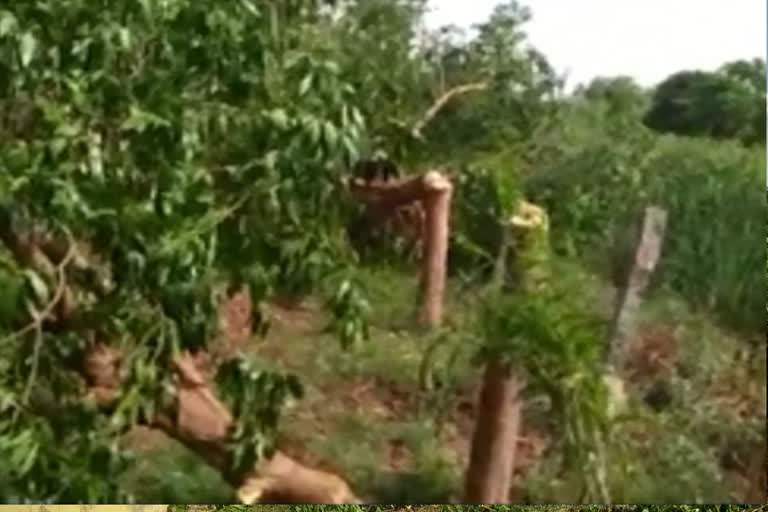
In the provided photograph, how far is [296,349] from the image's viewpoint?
119cm

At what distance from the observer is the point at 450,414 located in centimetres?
118

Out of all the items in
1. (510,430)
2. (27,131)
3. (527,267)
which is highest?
(27,131)

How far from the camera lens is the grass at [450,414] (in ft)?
3.80

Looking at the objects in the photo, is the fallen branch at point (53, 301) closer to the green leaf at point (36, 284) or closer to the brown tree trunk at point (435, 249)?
the green leaf at point (36, 284)

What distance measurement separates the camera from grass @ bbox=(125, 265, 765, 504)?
1159mm

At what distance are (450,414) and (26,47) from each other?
47 cm

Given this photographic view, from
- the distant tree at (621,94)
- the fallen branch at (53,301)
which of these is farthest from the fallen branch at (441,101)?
the fallen branch at (53,301)

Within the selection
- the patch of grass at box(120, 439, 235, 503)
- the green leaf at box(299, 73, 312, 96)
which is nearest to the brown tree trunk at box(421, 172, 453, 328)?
the green leaf at box(299, 73, 312, 96)

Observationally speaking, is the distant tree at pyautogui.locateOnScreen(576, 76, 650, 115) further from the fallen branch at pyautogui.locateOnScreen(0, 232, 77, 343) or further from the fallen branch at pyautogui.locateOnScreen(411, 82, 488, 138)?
the fallen branch at pyautogui.locateOnScreen(0, 232, 77, 343)

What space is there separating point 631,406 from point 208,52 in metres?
0.47

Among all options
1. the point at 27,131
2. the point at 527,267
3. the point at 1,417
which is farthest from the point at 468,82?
the point at 1,417

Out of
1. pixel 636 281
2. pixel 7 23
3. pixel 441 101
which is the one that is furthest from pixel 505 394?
pixel 7 23

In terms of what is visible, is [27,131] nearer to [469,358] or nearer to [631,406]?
[469,358]

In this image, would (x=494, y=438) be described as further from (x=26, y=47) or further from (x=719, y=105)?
(x=26, y=47)
